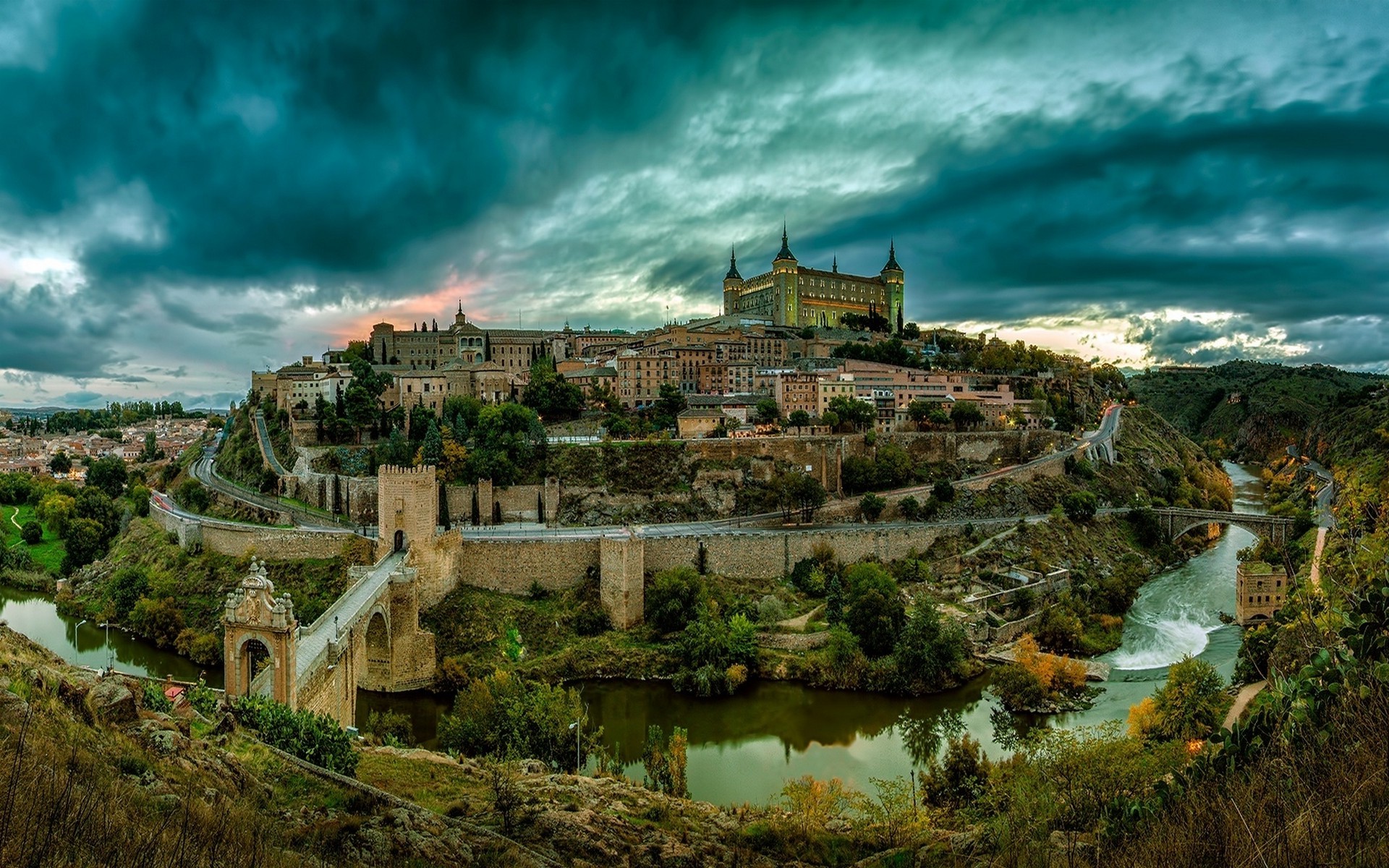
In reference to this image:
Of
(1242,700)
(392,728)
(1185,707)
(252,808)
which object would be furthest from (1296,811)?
(392,728)

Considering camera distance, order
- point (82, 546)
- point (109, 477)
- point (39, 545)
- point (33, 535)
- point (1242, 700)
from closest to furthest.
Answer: point (1242, 700) → point (82, 546) → point (39, 545) → point (33, 535) → point (109, 477)

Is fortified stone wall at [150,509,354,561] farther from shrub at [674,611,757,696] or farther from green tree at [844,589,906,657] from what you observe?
green tree at [844,589,906,657]

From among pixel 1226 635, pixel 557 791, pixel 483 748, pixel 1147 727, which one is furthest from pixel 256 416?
pixel 1226 635

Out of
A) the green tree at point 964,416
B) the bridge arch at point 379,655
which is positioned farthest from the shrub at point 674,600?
the green tree at point 964,416

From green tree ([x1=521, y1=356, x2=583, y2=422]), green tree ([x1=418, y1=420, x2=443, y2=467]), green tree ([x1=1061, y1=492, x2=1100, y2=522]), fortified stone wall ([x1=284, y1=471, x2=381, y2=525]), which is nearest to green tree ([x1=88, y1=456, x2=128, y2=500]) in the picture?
fortified stone wall ([x1=284, y1=471, x2=381, y2=525])

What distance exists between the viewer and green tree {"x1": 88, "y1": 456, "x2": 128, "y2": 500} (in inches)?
1641

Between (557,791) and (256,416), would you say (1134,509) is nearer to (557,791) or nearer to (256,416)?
(557,791)

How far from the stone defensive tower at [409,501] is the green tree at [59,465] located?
5041 cm

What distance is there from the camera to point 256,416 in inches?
1537

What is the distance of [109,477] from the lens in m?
42.2

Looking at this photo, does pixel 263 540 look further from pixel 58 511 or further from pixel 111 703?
pixel 58 511

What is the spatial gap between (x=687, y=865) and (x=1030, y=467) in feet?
105

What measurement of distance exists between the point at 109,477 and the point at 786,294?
155 feet

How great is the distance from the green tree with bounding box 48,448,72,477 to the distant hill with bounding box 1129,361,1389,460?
8680 centimetres
